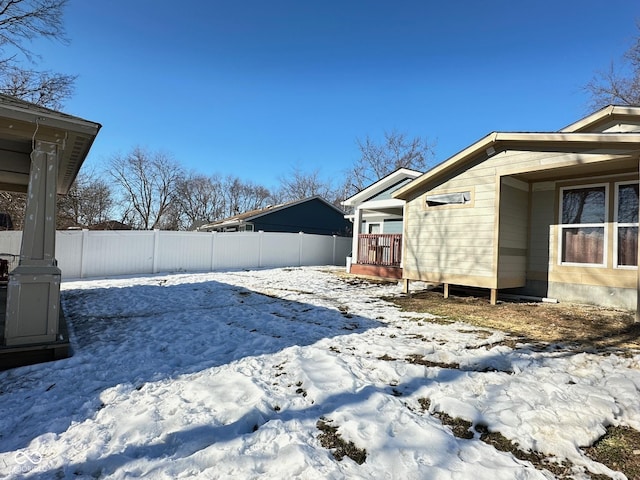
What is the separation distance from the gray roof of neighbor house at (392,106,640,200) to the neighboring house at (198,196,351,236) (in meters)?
13.4

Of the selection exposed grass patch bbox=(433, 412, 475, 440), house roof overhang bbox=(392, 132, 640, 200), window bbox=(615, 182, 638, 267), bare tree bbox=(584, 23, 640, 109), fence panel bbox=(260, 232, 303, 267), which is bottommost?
exposed grass patch bbox=(433, 412, 475, 440)

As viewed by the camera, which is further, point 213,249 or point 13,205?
point 13,205

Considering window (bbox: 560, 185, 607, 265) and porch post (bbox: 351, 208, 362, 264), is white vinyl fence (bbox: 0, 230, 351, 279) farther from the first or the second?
window (bbox: 560, 185, 607, 265)

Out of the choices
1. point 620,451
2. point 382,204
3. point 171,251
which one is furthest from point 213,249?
point 620,451

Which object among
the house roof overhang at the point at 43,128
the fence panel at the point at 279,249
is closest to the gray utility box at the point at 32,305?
the house roof overhang at the point at 43,128

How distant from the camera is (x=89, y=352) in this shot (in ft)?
13.4

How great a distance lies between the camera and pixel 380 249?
13297 mm

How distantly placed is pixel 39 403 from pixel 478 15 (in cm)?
1235

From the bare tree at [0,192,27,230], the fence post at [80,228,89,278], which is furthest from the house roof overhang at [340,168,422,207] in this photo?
the bare tree at [0,192,27,230]

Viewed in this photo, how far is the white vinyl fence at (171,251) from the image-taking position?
11172 mm

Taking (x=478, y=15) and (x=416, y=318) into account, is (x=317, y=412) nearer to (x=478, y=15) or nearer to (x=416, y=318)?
(x=416, y=318)

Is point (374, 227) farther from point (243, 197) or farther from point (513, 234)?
point (243, 197)

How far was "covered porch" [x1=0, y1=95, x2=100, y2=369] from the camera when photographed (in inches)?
144

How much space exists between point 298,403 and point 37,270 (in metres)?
3.23
